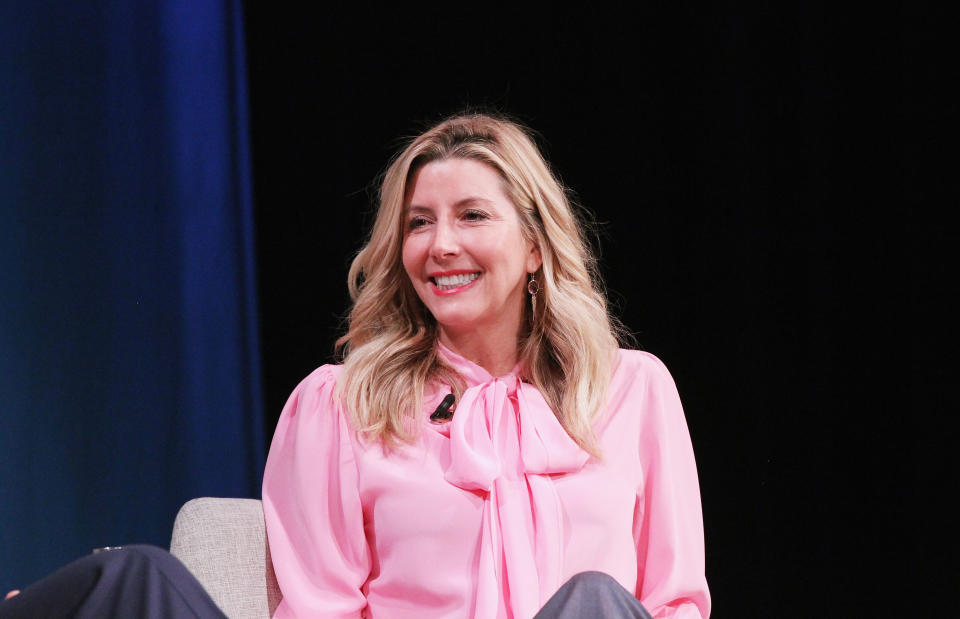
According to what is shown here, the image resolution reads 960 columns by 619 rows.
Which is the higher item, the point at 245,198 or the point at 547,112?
the point at 547,112

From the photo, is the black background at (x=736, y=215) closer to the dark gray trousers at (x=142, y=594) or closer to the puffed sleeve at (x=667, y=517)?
the puffed sleeve at (x=667, y=517)

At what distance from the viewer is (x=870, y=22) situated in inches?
102

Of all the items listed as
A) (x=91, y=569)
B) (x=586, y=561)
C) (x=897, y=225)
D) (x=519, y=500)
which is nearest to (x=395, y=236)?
(x=519, y=500)

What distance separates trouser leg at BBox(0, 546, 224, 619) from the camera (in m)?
1.41

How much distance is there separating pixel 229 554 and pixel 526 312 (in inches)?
28.8

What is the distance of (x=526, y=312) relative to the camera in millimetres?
2172

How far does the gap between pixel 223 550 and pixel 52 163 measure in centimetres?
124

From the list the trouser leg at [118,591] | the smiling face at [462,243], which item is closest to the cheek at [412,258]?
the smiling face at [462,243]

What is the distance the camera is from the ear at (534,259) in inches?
83.2

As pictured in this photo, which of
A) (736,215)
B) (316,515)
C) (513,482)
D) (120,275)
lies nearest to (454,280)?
(513,482)

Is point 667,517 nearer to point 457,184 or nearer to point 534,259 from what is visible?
point 534,259

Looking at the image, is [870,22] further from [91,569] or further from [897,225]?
[91,569]

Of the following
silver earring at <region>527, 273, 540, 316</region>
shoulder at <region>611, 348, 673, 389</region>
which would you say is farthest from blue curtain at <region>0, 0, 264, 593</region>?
shoulder at <region>611, 348, 673, 389</region>

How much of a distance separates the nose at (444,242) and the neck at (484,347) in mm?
186
